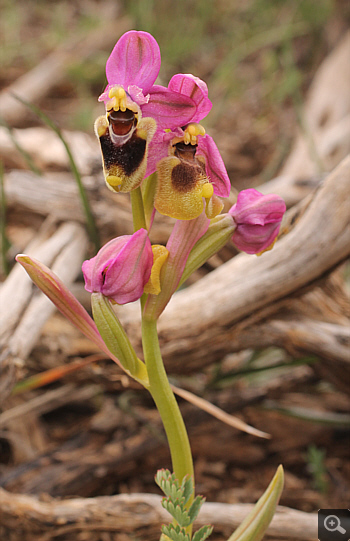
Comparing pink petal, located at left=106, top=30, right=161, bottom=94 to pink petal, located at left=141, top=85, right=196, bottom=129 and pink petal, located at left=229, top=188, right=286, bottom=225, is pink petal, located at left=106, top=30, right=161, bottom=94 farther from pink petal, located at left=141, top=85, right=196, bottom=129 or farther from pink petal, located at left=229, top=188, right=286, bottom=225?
pink petal, located at left=229, top=188, right=286, bottom=225

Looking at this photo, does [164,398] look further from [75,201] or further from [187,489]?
[75,201]

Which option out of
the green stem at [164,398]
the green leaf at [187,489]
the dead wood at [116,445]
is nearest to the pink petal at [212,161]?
the green stem at [164,398]

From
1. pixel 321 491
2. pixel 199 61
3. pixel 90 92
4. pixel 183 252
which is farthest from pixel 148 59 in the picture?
pixel 199 61

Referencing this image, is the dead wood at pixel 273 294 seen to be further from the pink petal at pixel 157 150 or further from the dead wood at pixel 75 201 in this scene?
the pink petal at pixel 157 150

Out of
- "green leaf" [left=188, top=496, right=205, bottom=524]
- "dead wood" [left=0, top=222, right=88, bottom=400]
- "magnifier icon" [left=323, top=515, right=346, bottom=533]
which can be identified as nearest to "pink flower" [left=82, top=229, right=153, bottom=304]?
"green leaf" [left=188, top=496, right=205, bottom=524]

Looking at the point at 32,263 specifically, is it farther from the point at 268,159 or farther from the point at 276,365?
the point at 268,159
